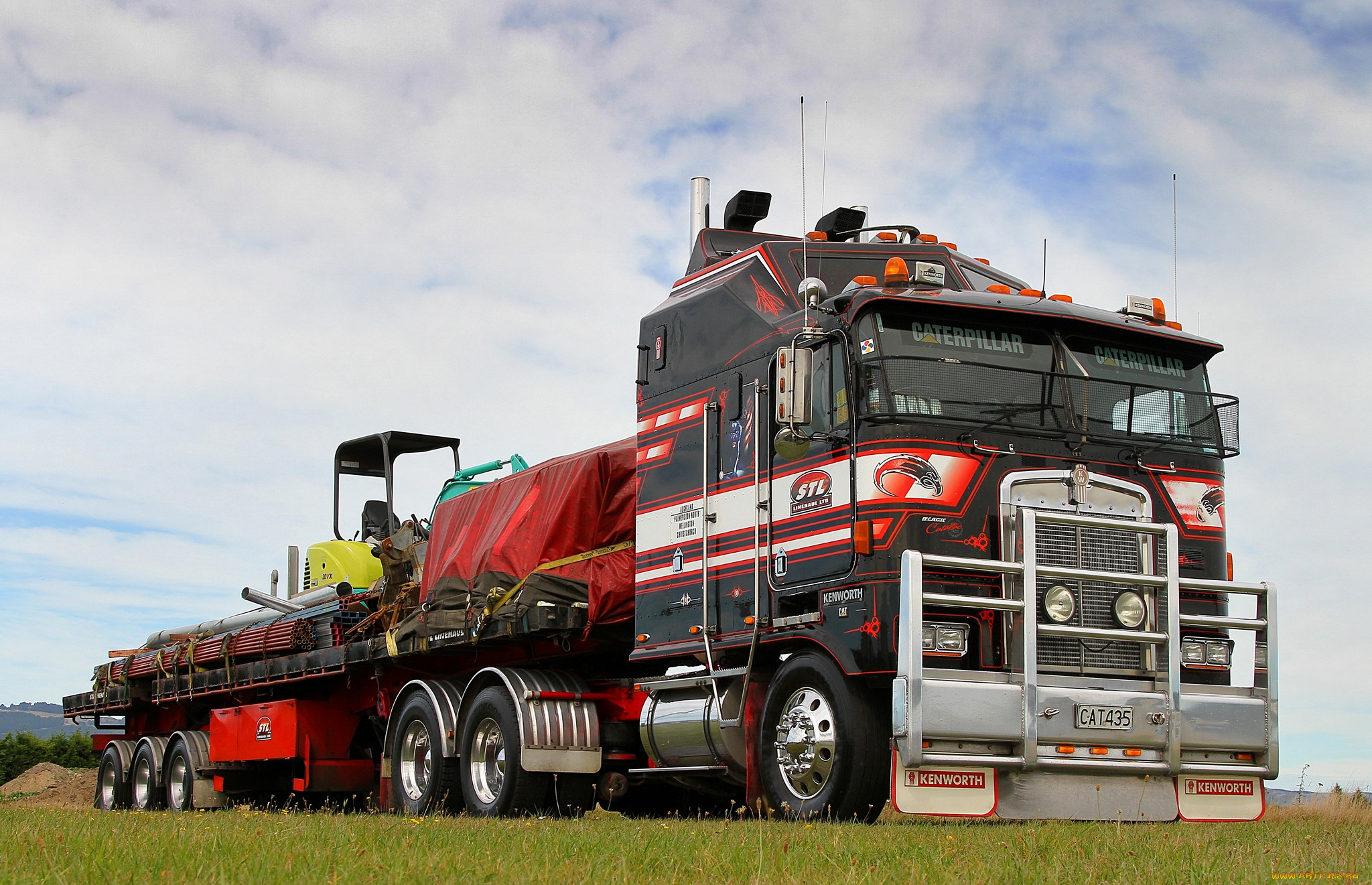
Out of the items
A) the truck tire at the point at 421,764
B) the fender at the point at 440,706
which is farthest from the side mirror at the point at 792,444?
the truck tire at the point at 421,764

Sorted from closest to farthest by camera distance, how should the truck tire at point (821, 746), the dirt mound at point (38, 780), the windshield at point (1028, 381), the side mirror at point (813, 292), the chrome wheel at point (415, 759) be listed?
the truck tire at point (821, 746)
the windshield at point (1028, 381)
the side mirror at point (813, 292)
the chrome wheel at point (415, 759)
the dirt mound at point (38, 780)

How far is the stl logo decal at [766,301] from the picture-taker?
33.9ft

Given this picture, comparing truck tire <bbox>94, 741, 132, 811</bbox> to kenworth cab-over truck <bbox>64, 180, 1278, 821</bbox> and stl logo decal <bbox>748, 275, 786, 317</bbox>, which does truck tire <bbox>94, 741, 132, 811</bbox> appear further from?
stl logo decal <bbox>748, 275, 786, 317</bbox>

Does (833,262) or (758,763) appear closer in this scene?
(758,763)

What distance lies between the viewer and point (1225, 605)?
9859mm

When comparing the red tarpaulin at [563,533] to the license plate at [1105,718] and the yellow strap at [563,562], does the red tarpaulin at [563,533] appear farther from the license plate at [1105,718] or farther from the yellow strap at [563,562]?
the license plate at [1105,718]

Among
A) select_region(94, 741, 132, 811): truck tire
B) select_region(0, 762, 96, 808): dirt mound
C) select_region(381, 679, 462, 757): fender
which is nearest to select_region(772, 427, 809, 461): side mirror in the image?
select_region(381, 679, 462, 757): fender

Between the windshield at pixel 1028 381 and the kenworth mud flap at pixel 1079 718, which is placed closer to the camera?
the kenworth mud flap at pixel 1079 718

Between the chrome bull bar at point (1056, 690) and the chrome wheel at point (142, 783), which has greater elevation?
the chrome bull bar at point (1056, 690)

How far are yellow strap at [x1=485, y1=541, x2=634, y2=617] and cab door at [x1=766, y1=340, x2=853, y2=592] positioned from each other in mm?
2393

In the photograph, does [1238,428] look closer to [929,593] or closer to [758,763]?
[929,593]

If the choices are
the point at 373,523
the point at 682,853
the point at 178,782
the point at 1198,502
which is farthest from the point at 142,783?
the point at 682,853

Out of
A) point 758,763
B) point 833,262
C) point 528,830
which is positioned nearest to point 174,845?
point 528,830

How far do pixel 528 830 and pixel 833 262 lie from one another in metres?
4.80
